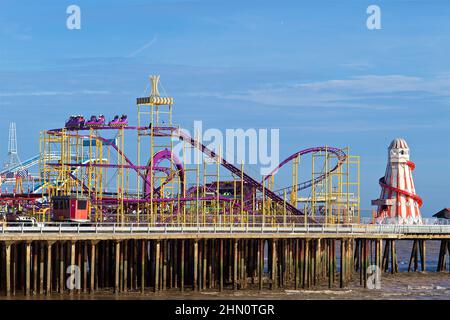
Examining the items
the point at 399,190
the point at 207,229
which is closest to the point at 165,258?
the point at 207,229

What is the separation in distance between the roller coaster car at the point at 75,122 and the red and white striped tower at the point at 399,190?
29.9 m

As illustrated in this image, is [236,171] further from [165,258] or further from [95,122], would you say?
[165,258]

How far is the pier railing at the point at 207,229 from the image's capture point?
68125mm

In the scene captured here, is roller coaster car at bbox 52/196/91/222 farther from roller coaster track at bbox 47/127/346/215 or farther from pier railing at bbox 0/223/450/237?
roller coaster track at bbox 47/127/346/215

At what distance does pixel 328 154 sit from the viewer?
3949 inches

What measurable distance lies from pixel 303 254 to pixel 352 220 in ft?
74.3

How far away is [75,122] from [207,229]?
24187 mm

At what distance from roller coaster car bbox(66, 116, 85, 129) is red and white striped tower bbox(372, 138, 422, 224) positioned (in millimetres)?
29883

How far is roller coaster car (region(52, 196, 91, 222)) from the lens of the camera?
76812 mm

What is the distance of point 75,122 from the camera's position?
308 feet

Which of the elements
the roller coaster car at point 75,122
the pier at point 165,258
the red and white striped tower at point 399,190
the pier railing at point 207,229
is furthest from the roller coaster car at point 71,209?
the red and white striped tower at point 399,190
